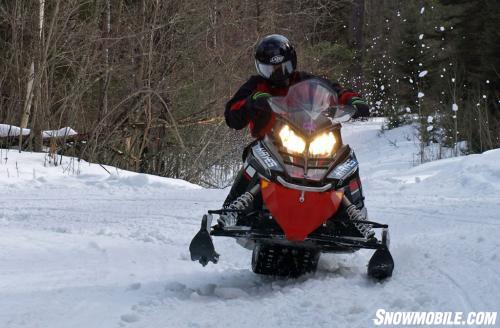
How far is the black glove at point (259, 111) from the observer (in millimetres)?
4145

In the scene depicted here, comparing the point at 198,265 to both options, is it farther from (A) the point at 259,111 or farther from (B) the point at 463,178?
(B) the point at 463,178

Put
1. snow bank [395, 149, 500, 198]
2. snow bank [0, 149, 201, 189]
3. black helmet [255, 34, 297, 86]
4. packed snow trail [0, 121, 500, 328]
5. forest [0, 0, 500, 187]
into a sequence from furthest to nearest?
forest [0, 0, 500, 187] → snow bank [0, 149, 201, 189] → snow bank [395, 149, 500, 198] → black helmet [255, 34, 297, 86] → packed snow trail [0, 121, 500, 328]

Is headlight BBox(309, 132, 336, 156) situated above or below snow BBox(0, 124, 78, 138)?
above

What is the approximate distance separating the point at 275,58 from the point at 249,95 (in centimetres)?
30

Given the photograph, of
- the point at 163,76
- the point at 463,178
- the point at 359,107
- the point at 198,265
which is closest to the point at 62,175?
the point at 163,76

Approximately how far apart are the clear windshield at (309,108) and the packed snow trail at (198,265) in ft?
3.10

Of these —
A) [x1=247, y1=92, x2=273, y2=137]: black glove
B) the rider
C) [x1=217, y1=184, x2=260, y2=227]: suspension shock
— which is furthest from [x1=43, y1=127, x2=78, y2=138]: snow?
[x1=217, y1=184, x2=260, y2=227]: suspension shock

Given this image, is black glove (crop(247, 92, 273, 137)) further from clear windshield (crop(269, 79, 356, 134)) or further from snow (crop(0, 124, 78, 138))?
snow (crop(0, 124, 78, 138))

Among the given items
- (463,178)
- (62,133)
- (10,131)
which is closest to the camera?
(463,178)

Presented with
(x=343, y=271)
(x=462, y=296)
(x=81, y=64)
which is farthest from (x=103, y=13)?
(x=462, y=296)

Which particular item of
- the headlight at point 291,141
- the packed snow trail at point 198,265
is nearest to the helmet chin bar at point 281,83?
the headlight at point 291,141

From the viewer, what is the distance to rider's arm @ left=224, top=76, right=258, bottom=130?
14.6ft

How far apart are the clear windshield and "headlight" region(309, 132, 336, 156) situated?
0.19 ft

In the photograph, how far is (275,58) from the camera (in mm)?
4508
